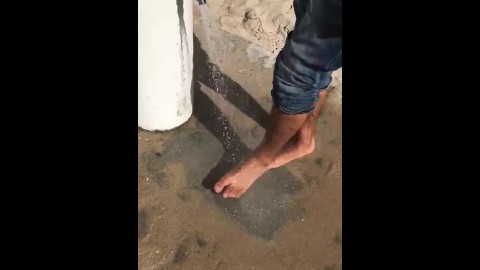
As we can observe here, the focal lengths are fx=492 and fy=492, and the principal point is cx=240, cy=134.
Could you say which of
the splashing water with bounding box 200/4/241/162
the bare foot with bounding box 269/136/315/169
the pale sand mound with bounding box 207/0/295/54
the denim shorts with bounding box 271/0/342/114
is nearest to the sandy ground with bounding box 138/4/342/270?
the splashing water with bounding box 200/4/241/162

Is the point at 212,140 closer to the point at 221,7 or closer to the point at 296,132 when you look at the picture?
the point at 296,132

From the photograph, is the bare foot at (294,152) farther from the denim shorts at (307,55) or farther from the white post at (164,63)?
the white post at (164,63)

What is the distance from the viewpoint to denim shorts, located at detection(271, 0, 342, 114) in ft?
3.64

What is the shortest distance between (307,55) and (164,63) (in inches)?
23.7

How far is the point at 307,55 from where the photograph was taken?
4.03 feet

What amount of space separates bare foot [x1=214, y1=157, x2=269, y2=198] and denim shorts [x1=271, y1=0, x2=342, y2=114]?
358 mm

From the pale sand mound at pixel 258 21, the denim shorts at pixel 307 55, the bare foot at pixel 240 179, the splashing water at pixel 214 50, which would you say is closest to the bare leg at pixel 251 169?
the bare foot at pixel 240 179

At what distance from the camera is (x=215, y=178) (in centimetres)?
186

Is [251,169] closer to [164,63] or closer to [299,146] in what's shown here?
[299,146]

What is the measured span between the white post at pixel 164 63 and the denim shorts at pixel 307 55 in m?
0.41

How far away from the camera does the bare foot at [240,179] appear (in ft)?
5.86
